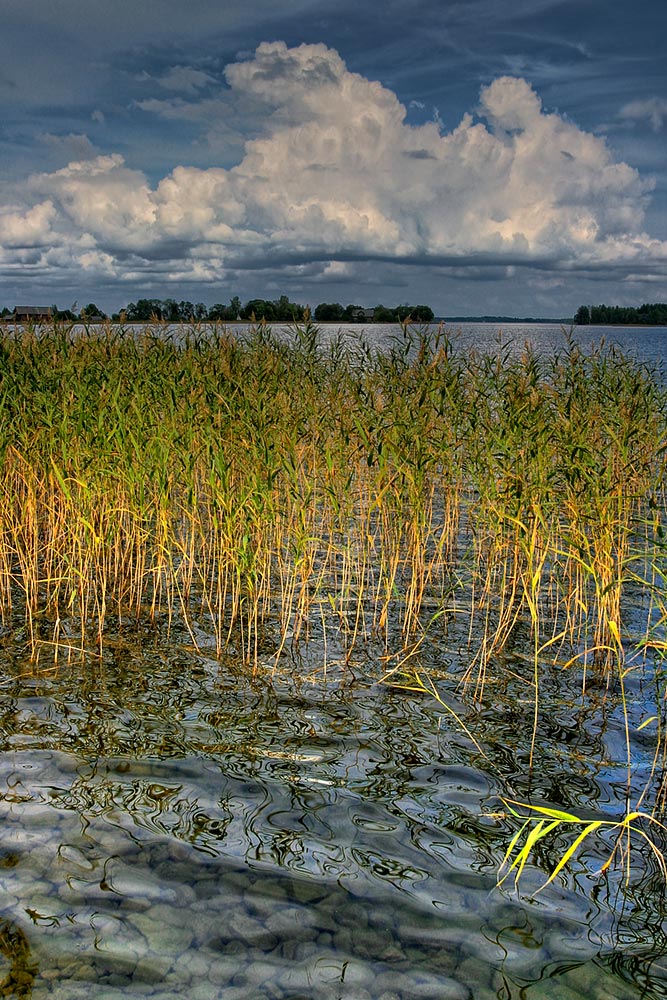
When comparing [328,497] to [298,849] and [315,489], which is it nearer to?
[315,489]

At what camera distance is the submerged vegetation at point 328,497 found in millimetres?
6660

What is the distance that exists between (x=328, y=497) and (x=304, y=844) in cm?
400

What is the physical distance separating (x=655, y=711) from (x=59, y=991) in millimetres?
4493

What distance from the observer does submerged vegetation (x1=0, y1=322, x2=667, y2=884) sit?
21.9 feet

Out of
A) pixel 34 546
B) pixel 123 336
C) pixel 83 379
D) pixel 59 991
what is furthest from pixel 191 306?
pixel 59 991

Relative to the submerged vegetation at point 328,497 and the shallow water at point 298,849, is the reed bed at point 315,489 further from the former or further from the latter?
the shallow water at point 298,849

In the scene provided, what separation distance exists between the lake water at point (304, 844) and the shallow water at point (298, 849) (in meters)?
0.01

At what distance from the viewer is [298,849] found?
4.25m

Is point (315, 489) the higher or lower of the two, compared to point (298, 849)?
higher

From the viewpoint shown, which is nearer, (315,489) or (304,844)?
(304,844)

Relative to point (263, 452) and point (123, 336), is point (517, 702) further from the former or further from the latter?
point (123, 336)

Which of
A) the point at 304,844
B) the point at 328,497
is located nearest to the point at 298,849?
the point at 304,844

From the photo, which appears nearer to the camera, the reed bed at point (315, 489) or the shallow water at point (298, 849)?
the shallow water at point (298, 849)

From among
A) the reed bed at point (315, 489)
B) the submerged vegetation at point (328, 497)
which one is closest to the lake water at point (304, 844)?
the submerged vegetation at point (328, 497)
